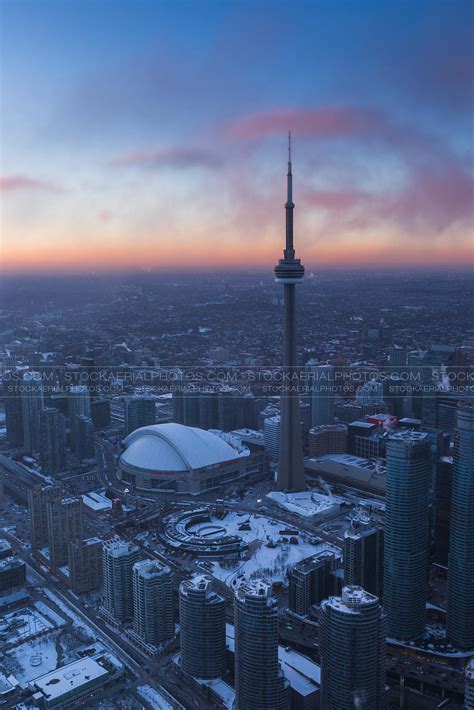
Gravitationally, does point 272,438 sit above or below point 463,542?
below

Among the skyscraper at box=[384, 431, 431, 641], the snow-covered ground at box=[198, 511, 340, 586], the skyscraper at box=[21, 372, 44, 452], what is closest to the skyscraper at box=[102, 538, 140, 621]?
the snow-covered ground at box=[198, 511, 340, 586]

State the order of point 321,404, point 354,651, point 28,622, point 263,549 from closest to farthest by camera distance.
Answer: point 354,651 → point 28,622 → point 263,549 → point 321,404

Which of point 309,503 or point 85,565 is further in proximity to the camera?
point 309,503

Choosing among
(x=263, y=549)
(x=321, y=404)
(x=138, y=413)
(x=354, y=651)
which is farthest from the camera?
(x=321, y=404)

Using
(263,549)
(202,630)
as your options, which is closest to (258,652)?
(202,630)

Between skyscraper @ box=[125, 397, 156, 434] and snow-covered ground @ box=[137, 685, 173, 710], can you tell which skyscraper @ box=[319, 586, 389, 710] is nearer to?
snow-covered ground @ box=[137, 685, 173, 710]

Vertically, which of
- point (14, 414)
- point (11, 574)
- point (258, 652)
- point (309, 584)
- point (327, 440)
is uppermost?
point (14, 414)

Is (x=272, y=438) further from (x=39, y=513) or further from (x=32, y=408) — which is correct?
(x=39, y=513)
